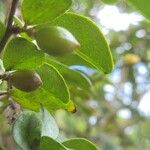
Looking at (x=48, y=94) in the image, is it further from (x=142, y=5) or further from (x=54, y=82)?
(x=142, y=5)

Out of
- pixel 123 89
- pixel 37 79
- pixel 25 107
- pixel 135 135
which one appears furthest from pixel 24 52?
pixel 135 135

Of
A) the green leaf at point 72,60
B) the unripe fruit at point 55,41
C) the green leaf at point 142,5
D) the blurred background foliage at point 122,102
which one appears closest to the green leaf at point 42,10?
the unripe fruit at point 55,41

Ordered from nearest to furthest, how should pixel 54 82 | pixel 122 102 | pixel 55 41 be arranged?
pixel 55 41, pixel 54 82, pixel 122 102

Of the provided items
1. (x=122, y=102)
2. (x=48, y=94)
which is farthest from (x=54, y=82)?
(x=122, y=102)

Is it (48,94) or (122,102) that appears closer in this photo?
(48,94)

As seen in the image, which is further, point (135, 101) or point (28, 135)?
point (135, 101)

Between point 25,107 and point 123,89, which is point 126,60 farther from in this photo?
point 25,107

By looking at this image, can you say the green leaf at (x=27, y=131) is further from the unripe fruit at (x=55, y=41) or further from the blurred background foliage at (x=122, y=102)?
the blurred background foliage at (x=122, y=102)
